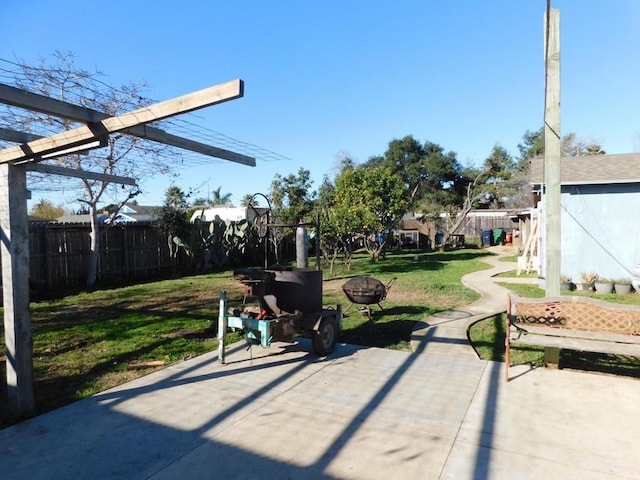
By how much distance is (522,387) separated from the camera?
Answer: 4.29m

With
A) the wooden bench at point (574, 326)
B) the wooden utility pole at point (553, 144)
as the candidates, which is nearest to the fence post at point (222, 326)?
the wooden bench at point (574, 326)

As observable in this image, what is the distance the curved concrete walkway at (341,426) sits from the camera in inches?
112

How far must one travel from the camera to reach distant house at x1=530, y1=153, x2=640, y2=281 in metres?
10.8

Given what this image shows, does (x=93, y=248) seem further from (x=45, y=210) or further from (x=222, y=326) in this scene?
(x=45, y=210)

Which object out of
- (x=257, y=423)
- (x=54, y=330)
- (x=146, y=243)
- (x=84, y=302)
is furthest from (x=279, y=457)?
(x=146, y=243)

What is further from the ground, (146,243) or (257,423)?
(146,243)

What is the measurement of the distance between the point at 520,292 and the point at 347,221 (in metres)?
6.23

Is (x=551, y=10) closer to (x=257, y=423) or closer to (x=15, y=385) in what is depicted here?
(x=257, y=423)

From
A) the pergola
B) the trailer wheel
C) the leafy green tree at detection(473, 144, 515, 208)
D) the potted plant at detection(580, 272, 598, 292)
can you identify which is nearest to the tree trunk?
the pergola

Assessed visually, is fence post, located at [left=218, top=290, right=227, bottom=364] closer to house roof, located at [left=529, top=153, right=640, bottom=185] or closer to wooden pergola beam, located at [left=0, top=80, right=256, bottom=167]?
wooden pergola beam, located at [left=0, top=80, right=256, bottom=167]

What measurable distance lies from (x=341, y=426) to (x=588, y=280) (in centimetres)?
994

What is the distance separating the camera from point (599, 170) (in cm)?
1135

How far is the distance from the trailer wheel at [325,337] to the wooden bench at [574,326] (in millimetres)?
2121

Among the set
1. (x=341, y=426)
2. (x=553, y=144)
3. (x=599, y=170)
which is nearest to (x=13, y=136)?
(x=341, y=426)
